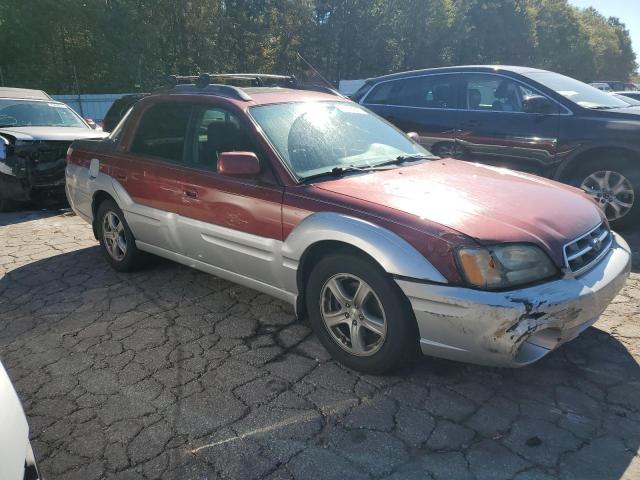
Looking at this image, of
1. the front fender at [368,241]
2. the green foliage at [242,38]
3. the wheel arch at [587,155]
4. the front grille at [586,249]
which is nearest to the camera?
the front fender at [368,241]

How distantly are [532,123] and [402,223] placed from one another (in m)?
3.84

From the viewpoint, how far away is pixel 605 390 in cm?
273

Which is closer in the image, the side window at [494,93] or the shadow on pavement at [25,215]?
the side window at [494,93]

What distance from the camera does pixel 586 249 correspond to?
2.82m

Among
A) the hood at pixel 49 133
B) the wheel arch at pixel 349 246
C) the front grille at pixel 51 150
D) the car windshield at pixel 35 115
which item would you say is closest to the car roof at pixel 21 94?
the car windshield at pixel 35 115

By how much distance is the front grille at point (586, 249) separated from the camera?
268cm

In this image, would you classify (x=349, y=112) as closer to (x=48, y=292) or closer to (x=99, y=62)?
(x=48, y=292)

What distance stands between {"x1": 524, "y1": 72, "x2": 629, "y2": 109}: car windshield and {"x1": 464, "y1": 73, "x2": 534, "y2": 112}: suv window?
0.75 ft

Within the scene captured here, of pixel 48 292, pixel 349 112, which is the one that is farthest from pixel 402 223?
pixel 48 292

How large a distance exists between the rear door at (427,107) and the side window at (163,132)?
348 cm

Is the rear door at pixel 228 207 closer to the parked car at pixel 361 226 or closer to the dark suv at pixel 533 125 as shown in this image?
the parked car at pixel 361 226

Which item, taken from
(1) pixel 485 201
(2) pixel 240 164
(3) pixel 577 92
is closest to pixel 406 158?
(1) pixel 485 201

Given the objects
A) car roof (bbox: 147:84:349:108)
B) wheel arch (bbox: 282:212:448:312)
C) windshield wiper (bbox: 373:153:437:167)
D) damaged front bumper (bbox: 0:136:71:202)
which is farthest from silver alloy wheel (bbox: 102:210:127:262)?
damaged front bumper (bbox: 0:136:71:202)

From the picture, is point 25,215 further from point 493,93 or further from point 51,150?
point 493,93
